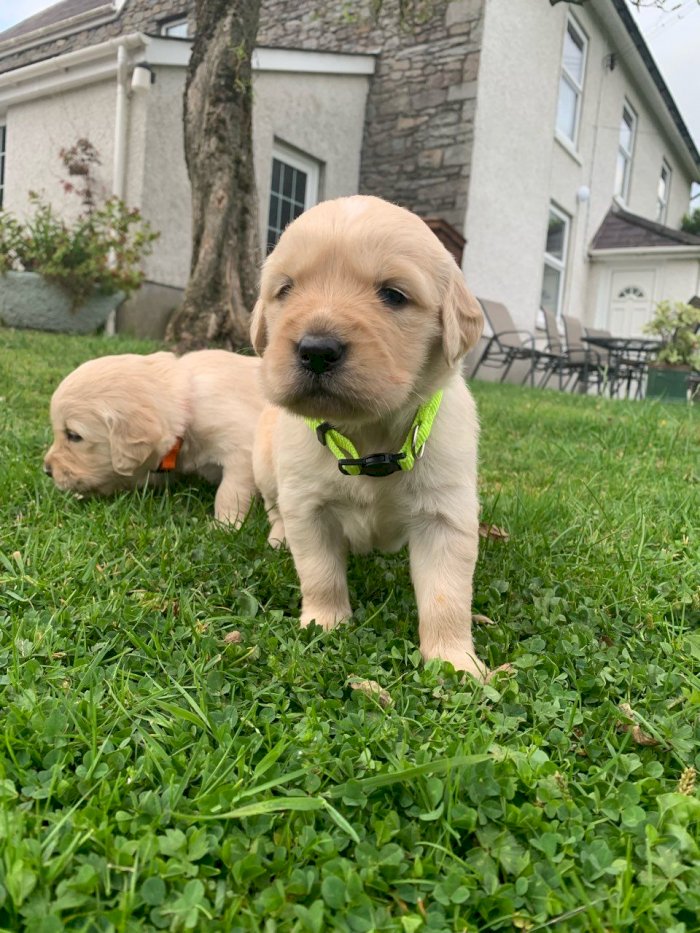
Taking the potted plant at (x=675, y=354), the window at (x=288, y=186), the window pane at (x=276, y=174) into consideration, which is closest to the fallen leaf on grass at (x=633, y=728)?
the potted plant at (x=675, y=354)

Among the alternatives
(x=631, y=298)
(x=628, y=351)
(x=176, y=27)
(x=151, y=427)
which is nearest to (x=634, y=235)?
(x=631, y=298)

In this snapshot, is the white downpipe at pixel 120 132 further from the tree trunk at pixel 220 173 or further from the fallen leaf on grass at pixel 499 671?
the fallen leaf on grass at pixel 499 671

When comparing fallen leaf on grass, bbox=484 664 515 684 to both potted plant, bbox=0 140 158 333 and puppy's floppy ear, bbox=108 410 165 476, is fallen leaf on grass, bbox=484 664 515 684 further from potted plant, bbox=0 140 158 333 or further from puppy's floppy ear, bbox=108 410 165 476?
potted plant, bbox=0 140 158 333

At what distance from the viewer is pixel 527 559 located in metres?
2.62

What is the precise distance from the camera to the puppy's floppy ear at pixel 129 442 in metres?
3.07

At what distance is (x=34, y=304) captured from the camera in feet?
30.8

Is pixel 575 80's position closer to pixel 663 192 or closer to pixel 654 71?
pixel 654 71

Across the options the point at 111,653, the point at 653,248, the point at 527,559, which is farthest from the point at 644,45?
the point at 111,653

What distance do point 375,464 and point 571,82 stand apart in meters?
17.9

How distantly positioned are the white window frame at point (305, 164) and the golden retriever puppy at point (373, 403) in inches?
430

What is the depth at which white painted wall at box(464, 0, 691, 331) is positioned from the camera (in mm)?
13031

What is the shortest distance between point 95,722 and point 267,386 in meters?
0.93

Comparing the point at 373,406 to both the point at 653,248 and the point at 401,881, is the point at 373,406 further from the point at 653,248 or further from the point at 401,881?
the point at 653,248

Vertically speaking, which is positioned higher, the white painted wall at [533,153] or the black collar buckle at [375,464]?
the white painted wall at [533,153]
